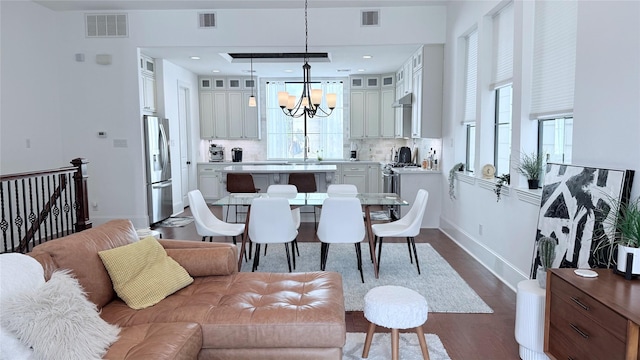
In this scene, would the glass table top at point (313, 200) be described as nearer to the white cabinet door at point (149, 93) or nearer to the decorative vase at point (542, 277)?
the decorative vase at point (542, 277)

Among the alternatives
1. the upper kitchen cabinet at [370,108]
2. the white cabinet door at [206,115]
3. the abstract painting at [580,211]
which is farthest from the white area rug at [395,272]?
the white cabinet door at [206,115]

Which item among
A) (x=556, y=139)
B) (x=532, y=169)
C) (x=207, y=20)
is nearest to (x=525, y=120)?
(x=556, y=139)

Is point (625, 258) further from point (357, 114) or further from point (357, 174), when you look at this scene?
point (357, 114)

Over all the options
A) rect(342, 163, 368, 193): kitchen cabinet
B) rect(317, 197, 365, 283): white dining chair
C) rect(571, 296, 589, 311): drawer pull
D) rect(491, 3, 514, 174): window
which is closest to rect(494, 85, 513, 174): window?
rect(491, 3, 514, 174): window

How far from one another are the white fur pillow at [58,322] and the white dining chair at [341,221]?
2171mm

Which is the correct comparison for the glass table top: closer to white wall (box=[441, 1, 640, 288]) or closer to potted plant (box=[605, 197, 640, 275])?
white wall (box=[441, 1, 640, 288])

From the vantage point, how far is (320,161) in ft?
30.5

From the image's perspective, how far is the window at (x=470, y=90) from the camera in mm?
5070

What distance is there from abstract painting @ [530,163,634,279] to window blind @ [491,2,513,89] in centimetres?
148

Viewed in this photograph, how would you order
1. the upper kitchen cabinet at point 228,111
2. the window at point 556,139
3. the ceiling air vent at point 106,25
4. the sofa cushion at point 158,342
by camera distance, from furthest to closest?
the upper kitchen cabinet at point 228,111
the ceiling air vent at point 106,25
the window at point 556,139
the sofa cushion at point 158,342

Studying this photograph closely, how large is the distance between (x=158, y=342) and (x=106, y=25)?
5648 millimetres

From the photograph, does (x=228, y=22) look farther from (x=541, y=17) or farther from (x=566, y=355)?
(x=566, y=355)

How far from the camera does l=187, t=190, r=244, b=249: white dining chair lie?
13.7ft

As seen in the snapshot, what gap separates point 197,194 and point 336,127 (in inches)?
226
